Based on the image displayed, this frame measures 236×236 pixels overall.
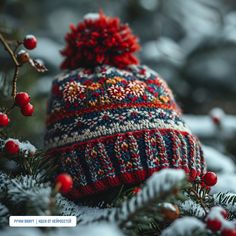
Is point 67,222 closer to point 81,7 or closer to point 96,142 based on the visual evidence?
point 96,142

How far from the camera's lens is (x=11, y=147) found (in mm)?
470

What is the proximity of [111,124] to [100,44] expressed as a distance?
0.17m

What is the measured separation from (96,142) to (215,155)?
427 millimetres

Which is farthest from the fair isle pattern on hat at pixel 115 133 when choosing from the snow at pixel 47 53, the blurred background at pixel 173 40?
the snow at pixel 47 53

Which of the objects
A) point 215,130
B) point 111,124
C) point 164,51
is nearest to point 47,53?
point 164,51

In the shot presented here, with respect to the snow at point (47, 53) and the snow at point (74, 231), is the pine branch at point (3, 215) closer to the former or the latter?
the snow at point (74, 231)

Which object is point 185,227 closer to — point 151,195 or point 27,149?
point 151,195

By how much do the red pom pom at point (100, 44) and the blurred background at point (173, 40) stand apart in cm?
55

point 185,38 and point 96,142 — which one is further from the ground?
point 185,38

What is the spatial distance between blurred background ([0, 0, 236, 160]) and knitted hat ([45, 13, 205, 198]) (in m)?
0.58

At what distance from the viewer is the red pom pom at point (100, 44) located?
63 cm

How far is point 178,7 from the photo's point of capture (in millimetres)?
1993

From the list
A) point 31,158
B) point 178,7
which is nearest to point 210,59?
point 178,7

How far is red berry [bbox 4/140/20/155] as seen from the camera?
471 mm
